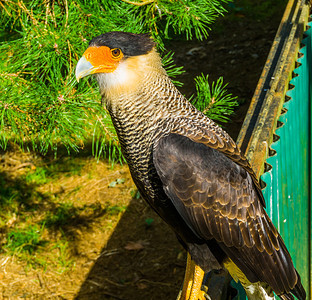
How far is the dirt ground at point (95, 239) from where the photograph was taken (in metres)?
4.03

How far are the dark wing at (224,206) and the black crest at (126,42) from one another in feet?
1.50

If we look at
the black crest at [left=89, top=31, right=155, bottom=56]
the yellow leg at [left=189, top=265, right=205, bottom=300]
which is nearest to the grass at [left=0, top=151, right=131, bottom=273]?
the yellow leg at [left=189, top=265, right=205, bottom=300]

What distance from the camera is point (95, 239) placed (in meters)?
4.46

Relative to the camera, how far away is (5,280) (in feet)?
13.7

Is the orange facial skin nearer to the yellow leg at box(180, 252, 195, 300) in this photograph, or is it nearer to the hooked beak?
the hooked beak

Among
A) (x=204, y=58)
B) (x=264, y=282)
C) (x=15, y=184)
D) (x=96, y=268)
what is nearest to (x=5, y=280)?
(x=96, y=268)

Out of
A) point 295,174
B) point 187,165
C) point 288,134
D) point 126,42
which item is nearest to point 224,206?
point 187,165

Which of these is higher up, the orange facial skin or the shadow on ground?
the orange facial skin

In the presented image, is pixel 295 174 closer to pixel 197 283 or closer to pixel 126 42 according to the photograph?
pixel 197 283

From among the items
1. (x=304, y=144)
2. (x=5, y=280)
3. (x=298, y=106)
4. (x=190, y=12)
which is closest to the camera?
(x=190, y=12)

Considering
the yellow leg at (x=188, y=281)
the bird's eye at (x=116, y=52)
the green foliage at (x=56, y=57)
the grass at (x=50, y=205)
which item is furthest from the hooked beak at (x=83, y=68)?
the grass at (x=50, y=205)

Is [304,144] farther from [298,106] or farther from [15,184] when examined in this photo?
[15,184]

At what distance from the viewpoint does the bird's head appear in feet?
7.64

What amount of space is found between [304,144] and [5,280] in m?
2.73
